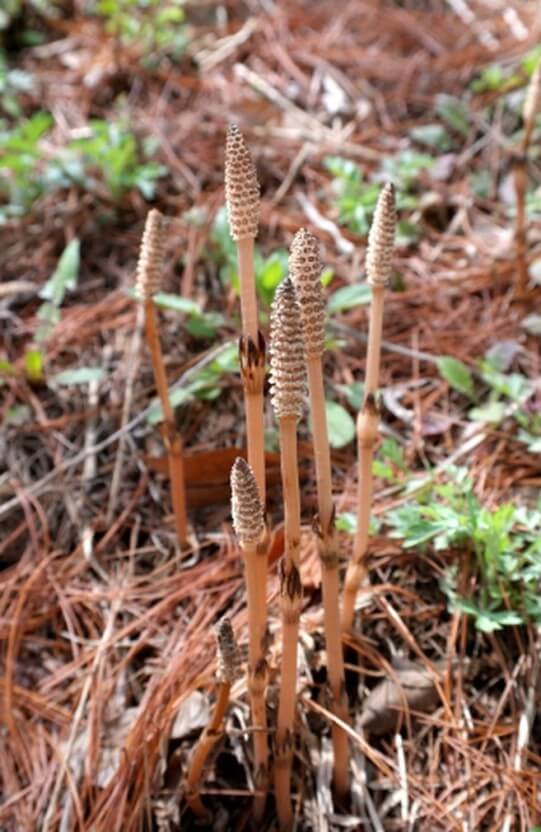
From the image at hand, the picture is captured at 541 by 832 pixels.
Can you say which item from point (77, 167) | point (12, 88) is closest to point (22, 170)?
point (77, 167)

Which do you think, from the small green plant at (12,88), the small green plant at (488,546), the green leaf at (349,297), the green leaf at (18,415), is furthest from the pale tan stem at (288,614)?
the small green plant at (12,88)

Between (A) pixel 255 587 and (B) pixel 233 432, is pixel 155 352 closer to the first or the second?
(B) pixel 233 432

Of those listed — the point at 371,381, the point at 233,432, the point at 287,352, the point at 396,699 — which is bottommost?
the point at 396,699

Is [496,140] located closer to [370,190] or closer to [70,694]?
[370,190]

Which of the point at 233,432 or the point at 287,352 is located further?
the point at 233,432

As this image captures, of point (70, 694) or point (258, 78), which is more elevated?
point (258, 78)

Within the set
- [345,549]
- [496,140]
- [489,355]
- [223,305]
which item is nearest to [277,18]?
[496,140]

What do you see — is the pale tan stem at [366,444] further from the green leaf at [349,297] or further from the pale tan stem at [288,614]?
the green leaf at [349,297]

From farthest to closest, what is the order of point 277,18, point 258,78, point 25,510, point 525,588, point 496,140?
point 277,18 < point 258,78 < point 496,140 < point 25,510 < point 525,588

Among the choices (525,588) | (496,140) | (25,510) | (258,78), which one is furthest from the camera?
(258,78)
